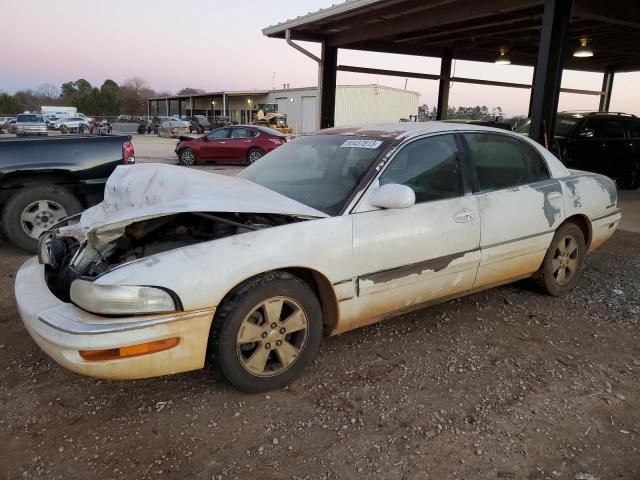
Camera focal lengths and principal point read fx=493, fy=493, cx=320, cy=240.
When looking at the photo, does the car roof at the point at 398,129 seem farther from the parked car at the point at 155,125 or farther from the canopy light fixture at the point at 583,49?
the parked car at the point at 155,125

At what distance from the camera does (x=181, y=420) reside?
8.45ft

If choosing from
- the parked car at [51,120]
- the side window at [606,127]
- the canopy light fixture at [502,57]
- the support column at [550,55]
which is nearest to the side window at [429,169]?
the support column at [550,55]

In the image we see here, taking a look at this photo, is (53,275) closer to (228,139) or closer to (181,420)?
(181,420)

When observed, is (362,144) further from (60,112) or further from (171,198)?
(60,112)

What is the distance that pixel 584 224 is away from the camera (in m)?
4.43

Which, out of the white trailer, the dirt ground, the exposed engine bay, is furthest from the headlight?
the white trailer

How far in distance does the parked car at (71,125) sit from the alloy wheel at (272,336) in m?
40.4

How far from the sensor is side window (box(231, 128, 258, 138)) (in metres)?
17.2

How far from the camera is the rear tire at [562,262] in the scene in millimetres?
4195

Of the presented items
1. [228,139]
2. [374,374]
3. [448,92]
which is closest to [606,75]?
[448,92]

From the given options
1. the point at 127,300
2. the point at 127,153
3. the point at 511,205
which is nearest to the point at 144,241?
the point at 127,300

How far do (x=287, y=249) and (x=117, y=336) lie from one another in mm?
949

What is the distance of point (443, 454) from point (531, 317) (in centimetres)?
201

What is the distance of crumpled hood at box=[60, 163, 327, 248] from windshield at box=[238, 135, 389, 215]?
0.18m
